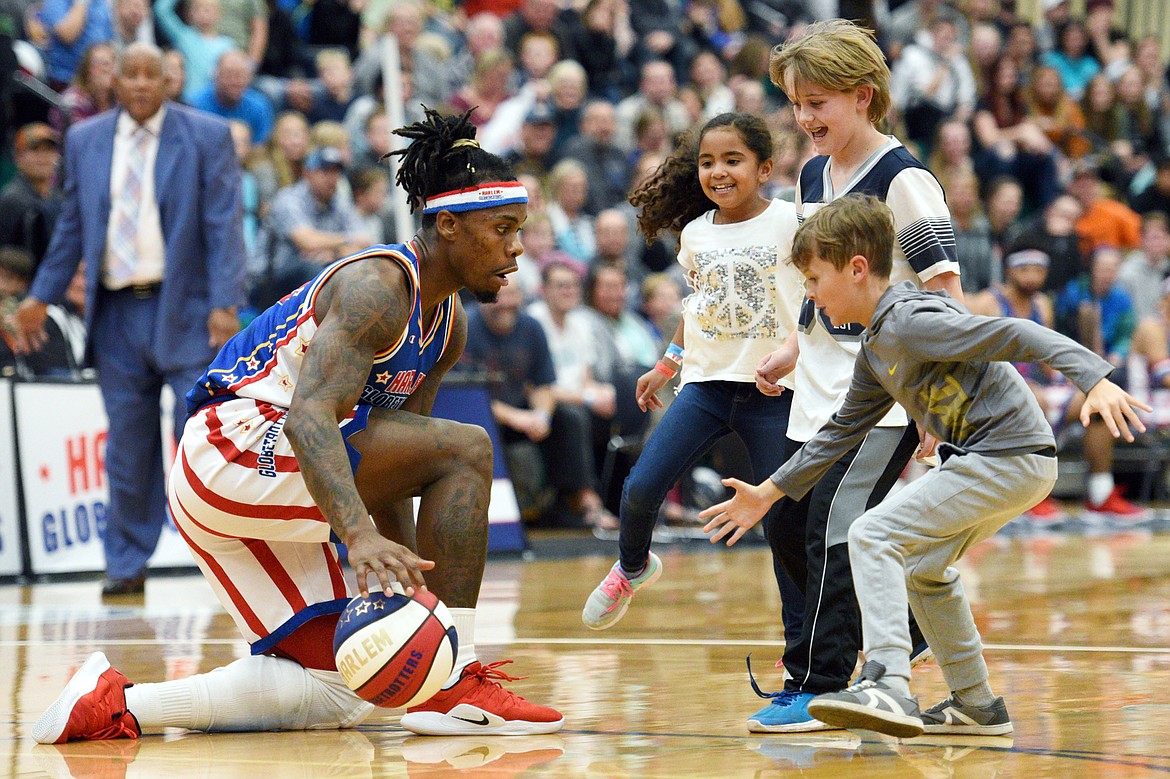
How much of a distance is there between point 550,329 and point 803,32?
7071 mm

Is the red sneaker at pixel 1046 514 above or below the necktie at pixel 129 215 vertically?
below

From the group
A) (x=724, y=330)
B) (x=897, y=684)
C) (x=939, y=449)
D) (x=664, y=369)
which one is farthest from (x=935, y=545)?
(x=664, y=369)

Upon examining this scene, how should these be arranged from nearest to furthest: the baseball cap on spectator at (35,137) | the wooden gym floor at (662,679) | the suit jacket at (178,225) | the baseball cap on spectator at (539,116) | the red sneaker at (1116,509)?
the wooden gym floor at (662,679)
the suit jacket at (178,225)
the baseball cap on spectator at (35,137)
the red sneaker at (1116,509)
the baseball cap on spectator at (539,116)

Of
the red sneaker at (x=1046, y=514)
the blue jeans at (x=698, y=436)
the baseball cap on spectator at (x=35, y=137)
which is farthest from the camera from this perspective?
the red sneaker at (x=1046, y=514)

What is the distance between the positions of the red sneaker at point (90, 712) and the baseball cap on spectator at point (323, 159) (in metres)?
7.24

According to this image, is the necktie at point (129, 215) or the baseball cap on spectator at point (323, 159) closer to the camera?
the necktie at point (129, 215)

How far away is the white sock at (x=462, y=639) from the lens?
417 cm

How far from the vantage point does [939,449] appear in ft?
13.1

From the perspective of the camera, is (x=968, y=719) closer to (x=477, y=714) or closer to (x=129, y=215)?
(x=477, y=714)

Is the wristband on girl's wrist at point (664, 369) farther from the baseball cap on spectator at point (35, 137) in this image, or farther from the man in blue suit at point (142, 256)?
the baseball cap on spectator at point (35, 137)

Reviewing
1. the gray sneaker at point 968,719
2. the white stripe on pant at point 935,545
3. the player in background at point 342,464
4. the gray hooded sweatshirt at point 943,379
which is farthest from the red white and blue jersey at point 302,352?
the gray sneaker at point 968,719

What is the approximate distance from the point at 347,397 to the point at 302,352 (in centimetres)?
41

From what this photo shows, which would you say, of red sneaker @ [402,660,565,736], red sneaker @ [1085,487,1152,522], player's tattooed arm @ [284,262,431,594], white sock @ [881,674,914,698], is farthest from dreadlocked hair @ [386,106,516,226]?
red sneaker @ [1085,487,1152,522]

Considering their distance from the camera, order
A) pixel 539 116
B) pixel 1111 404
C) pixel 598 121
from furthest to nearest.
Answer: pixel 598 121, pixel 539 116, pixel 1111 404
